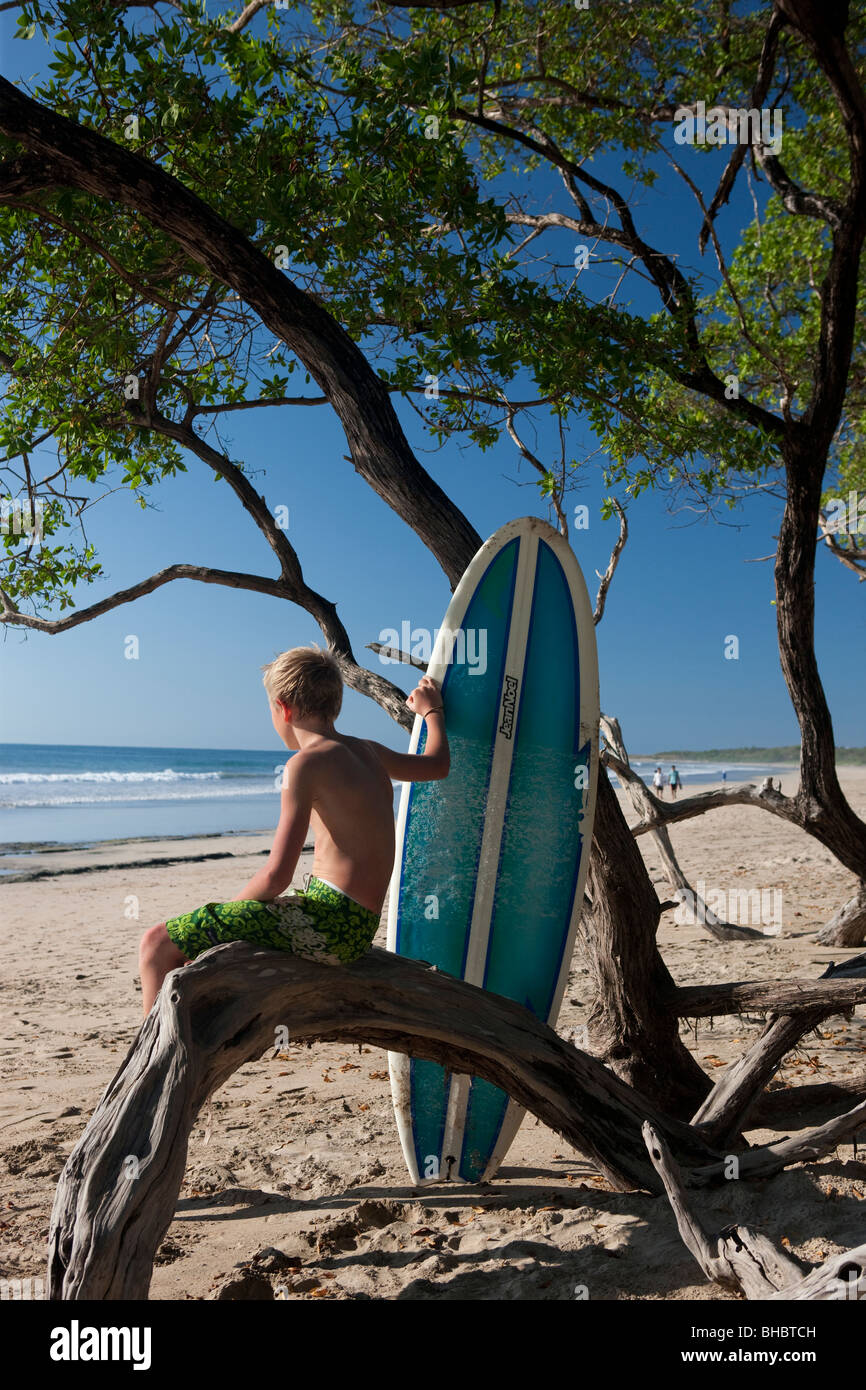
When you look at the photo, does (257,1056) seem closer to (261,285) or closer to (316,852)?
(316,852)

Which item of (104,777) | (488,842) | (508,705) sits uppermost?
(508,705)

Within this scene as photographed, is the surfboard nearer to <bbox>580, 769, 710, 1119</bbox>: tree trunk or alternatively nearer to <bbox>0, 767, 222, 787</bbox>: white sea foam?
<bbox>580, 769, 710, 1119</bbox>: tree trunk

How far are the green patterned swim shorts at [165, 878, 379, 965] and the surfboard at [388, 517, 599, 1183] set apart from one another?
0.99m

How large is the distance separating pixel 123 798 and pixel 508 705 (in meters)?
29.4

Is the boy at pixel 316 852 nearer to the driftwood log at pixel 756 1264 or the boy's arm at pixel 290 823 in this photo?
the boy's arm at pixel 290 823

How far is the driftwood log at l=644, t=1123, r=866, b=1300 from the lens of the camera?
1720 mm

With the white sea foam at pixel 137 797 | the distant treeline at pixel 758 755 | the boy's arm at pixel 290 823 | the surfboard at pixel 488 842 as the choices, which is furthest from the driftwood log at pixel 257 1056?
the distant treeline at pixel 758 755

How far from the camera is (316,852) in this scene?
241cm
